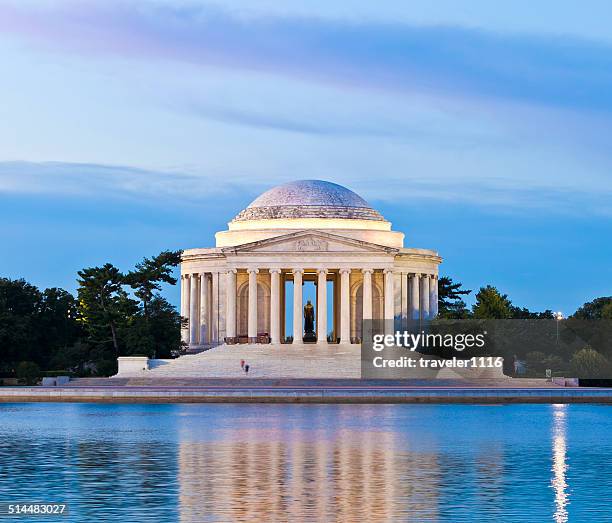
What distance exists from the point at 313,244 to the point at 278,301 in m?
6.01

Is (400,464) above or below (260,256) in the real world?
below

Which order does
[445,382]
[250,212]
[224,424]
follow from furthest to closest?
[250,212], [445,382], [224,424]

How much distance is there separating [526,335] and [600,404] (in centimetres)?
3160

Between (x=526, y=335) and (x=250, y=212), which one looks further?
(x=250, y=212)

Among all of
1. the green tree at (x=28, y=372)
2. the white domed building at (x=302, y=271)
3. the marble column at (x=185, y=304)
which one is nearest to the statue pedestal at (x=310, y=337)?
the white domed building at (x=302, y=271)

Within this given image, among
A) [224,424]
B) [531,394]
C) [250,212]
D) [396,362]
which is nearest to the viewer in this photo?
[224,424]

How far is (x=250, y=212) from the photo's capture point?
133750 mm

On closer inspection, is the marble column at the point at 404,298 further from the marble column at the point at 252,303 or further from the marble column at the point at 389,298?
the marble column at the point at 252,303

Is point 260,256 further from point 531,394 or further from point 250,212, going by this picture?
point 531,394

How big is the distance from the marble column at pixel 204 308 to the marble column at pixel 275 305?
10.6 m

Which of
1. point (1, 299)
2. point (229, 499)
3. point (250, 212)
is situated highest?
point (250, 212)

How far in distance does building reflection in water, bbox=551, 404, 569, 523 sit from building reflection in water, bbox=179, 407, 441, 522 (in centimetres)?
324

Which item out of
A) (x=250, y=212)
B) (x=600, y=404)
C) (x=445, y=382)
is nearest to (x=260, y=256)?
(x=250, y=212)

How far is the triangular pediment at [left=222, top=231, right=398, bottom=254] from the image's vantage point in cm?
12400
